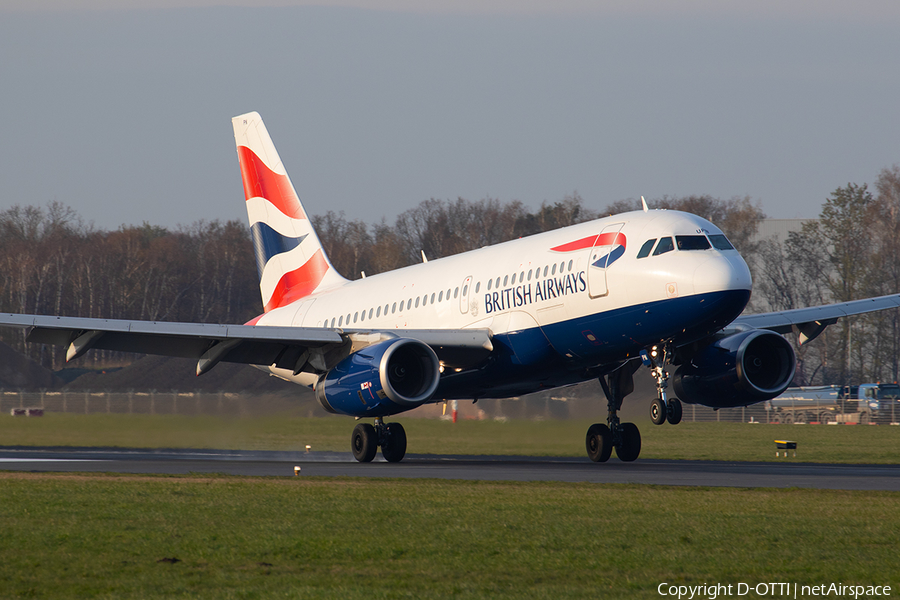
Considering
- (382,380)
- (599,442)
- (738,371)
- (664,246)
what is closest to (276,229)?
(382,380)

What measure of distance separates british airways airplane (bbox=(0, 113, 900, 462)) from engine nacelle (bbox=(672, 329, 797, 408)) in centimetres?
3

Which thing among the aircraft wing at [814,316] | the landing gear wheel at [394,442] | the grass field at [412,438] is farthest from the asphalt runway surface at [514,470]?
the aircraft wing at [814,316]

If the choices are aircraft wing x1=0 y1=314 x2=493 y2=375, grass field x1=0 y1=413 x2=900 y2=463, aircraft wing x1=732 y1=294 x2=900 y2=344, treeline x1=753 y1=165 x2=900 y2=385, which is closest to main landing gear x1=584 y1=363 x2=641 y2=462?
grass field x1=0 y1=413 x2=900 y2=463

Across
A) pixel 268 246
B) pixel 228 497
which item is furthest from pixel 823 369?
pixel 228 497

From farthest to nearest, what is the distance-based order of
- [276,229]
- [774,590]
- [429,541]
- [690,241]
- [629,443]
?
[276,229] < [629,443] < [690,241] < [429,541] < [774,590]

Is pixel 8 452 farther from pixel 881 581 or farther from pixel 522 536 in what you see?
pixel 881 581

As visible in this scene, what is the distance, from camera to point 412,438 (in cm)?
3719

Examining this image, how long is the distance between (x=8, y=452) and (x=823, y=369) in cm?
6624

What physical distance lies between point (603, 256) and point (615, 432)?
5802 mm

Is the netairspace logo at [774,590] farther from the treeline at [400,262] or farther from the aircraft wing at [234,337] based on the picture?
the treeline at [400,262]

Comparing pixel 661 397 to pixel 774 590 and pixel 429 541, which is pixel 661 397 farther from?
pixel 774 590

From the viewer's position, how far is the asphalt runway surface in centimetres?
2009

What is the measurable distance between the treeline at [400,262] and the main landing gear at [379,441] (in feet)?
173

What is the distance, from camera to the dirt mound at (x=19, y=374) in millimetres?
46031
